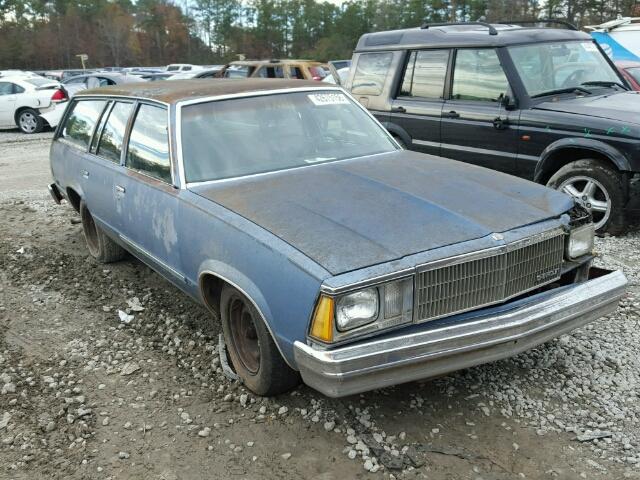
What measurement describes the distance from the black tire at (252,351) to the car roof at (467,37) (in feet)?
14.2

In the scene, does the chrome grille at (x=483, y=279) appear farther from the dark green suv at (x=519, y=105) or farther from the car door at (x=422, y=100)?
the car door at (x=422, y=100)

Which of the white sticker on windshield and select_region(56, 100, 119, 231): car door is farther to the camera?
select_region(56, 100, 119, 231): car door

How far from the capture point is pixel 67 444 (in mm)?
3117

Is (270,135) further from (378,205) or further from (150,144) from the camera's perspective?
(378,205)

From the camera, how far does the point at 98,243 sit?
5703 mm

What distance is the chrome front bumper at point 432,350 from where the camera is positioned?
105 inches

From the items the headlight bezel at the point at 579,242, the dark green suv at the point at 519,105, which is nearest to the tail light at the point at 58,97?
the dark green suv at the point at 519,105

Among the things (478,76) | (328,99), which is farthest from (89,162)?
(478,76)

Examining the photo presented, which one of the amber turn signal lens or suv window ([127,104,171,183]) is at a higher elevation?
suv window ([127,104,171,183])

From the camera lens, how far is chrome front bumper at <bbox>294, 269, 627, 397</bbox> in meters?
2.66

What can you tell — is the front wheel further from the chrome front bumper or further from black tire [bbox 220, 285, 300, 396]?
the chrome front bumper

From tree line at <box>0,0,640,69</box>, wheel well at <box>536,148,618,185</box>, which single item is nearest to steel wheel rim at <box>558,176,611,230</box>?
wheel well at <box>536,148,618,185</box>

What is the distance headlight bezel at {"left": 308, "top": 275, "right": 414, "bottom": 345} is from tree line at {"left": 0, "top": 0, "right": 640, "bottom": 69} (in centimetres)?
6639

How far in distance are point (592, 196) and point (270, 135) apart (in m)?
3.39
